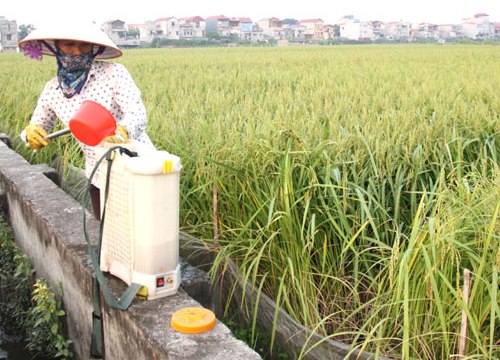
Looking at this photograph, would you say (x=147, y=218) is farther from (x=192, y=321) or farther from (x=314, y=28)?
(x=314, y=28)

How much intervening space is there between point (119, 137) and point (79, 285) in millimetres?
554

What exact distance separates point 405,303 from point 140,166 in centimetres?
81

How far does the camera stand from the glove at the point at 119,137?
197cm

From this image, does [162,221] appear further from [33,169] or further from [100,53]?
[33,169]

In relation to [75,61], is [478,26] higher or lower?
higher

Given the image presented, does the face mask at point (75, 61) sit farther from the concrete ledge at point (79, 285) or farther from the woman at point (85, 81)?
the concrete ledge at point (79, 285)

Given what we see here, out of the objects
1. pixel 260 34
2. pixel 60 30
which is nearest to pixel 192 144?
pixel 60 30

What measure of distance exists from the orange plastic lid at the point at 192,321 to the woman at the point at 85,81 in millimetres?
777

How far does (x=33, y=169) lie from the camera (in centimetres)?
343

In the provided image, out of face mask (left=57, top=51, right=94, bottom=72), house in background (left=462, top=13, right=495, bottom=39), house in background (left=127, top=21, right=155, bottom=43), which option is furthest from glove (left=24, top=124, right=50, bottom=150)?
house in background (left=462, top=13, right=495, bottom=39)

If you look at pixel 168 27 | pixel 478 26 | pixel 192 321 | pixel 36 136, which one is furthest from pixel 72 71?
pixel 478 26

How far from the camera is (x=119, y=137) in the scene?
2002mm

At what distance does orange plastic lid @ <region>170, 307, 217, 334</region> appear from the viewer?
1.62 metres

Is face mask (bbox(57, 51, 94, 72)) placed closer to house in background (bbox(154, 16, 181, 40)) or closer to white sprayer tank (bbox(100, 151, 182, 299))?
white sprayer tank (bbox(100, 151, 182, 299))
